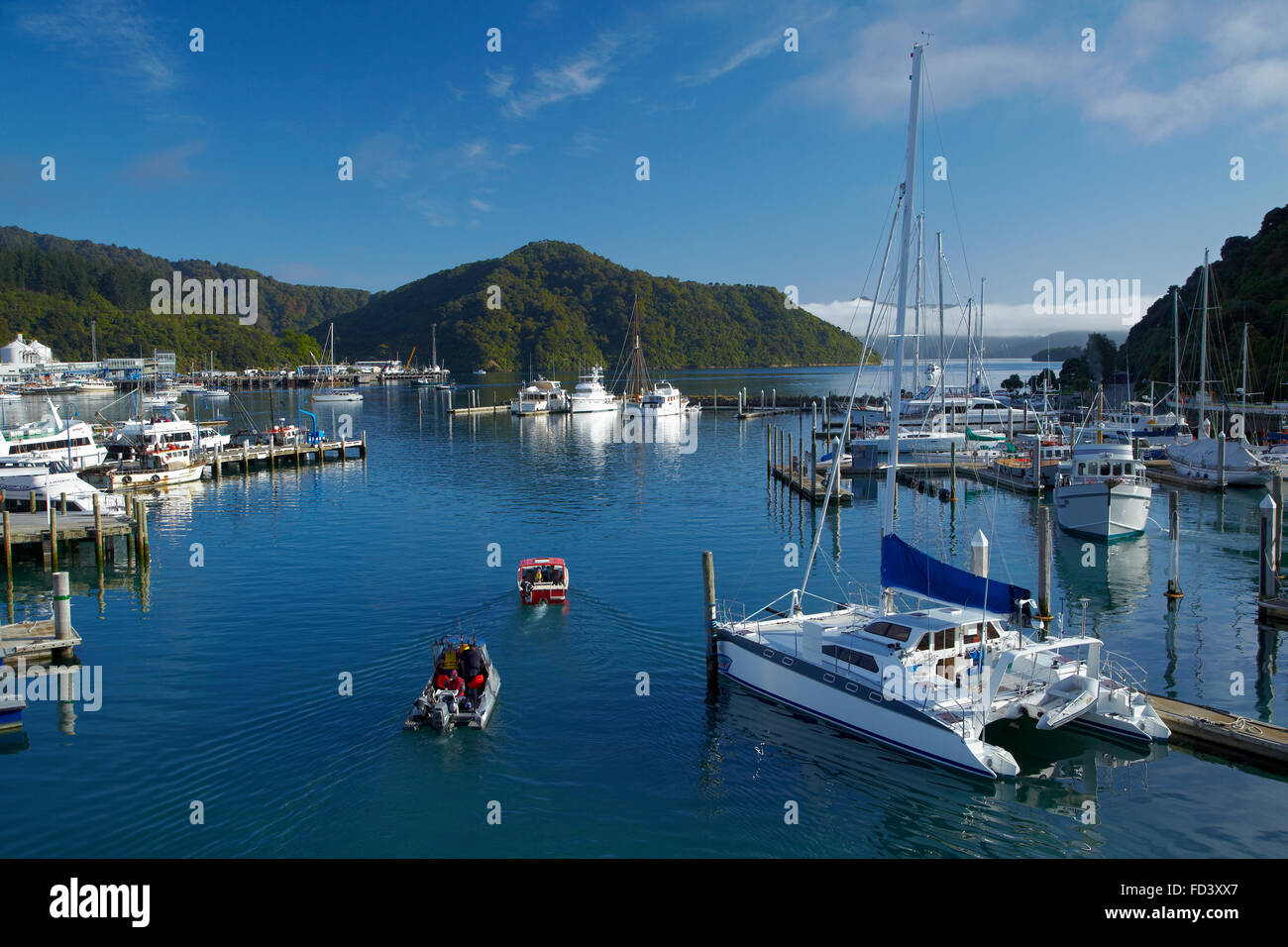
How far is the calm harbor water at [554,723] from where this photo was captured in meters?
17.8

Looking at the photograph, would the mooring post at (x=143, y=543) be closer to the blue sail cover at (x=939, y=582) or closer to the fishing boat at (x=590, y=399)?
A: the blue sail cover at (x=939, y=582)

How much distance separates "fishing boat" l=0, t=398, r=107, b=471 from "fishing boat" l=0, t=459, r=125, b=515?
26.2 feet

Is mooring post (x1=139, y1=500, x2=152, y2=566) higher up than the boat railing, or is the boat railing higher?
mooring post (x1=139, y1=500, x2=152, y2=566)

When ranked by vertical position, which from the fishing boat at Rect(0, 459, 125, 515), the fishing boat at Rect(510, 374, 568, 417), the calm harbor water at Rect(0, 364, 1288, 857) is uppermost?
the fishing boat at Rect(510, 374, 568, 417)

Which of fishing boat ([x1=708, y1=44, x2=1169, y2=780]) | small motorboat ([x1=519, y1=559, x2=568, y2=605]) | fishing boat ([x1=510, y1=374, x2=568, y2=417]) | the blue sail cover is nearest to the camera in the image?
fishing boat ([x1=708, y1=44, x2=1169, y2=780])

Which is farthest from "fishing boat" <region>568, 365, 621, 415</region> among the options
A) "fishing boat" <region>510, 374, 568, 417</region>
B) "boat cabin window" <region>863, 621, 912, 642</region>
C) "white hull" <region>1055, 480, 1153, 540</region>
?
"boat cabin window" <region>863, 621, 912, 642</region>

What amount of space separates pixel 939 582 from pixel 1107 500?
25957 millimetres

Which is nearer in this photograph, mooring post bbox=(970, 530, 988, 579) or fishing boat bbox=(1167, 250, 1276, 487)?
mooring post bbox=(970, 530, 988, 579)

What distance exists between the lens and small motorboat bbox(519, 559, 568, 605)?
33.2m

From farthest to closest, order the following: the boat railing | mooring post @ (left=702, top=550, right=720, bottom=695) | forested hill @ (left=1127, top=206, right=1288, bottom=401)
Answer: forested hill @ (left=1127, top=206, right=1288, bottom=401), mooring post @ (left=702, top=550, right=720, bottom=695), the boat railing

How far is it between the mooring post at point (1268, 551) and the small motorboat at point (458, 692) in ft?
84.3

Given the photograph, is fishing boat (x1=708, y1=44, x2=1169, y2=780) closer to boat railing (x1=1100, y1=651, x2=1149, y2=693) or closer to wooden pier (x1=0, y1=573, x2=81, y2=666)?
boat railing (x1=1100, y1=651, x2=1149, y2=693)

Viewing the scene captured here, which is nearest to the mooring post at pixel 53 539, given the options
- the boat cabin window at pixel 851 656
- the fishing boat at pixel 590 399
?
the boat cabin window at pixel 851 656
